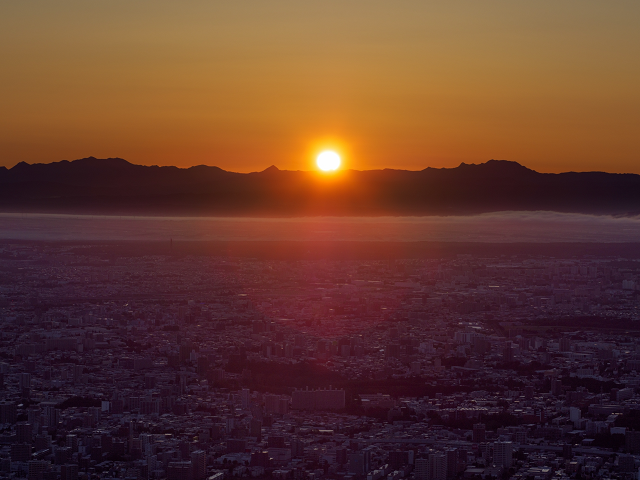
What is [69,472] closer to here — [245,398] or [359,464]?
[359,464]

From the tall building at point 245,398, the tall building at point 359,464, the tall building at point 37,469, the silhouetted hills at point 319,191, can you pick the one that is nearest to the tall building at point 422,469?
the tall building at point 359,464

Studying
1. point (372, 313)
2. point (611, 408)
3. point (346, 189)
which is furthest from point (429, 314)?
point (346, 189)

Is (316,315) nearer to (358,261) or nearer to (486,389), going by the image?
(486,389)

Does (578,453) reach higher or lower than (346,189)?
lower

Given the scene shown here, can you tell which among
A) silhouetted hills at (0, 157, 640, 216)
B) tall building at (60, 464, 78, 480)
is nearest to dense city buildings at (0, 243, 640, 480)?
tall building at (60, 464, 78, 480)

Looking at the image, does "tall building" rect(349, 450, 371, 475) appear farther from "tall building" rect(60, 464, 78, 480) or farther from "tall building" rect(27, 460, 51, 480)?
"tall building" rect(27, 460, 51, 480)

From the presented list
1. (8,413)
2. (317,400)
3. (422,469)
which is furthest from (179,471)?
(317,400)
